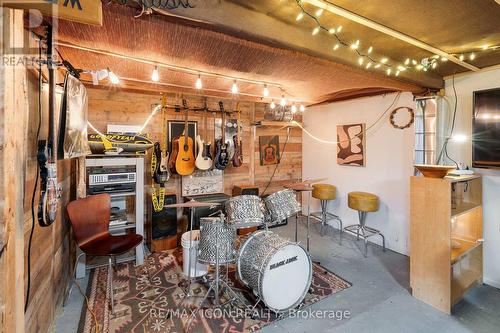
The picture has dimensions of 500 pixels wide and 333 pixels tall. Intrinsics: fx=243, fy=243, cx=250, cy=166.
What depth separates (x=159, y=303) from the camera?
7.31ft

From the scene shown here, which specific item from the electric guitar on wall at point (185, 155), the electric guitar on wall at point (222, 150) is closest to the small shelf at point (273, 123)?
the electric guitar on wall at point (222, 150)

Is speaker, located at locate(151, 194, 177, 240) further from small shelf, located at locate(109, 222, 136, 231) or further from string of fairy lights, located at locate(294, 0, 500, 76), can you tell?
string of fairy lights, located at locate(294, 0, 500, 76)

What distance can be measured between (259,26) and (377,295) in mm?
2590

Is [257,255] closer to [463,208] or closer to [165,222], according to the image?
[165,222]

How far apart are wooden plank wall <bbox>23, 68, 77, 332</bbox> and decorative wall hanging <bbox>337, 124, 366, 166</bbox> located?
380 cm

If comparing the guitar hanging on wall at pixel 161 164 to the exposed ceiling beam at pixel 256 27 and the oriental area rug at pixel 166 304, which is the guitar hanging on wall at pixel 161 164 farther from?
the exposed ceiling beam at pixel 256 27

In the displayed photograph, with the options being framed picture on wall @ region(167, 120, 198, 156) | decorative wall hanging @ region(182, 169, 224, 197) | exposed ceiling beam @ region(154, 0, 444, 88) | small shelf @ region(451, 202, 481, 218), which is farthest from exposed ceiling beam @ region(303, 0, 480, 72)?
decorative wall hanging @ region(182, 169, 224, 197)

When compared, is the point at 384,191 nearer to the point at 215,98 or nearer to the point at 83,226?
the point at 215,98

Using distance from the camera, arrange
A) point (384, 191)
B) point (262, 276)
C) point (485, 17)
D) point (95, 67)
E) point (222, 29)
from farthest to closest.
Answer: point (384, 191), point (95, 67), point (262, 276), point (485, 17), point (222, 29)

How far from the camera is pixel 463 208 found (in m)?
2.43

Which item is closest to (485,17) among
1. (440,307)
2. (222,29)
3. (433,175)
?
(433,175)

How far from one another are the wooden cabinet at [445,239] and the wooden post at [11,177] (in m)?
2.97

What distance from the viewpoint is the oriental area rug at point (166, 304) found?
1953 mm

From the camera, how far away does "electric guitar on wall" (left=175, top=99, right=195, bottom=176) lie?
11.5 feet
